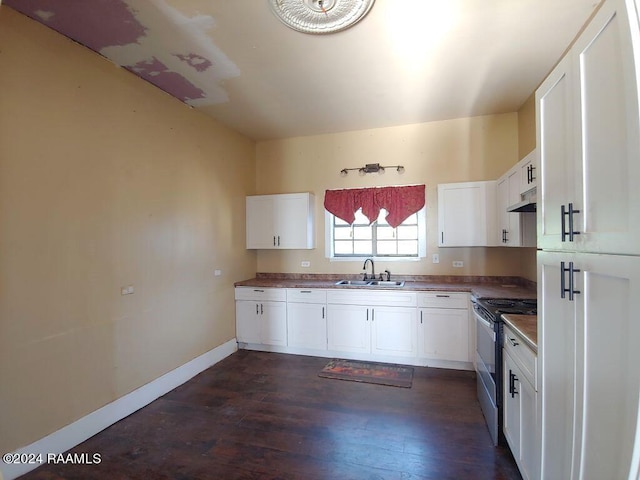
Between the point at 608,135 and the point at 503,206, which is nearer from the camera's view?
the point at 608,135

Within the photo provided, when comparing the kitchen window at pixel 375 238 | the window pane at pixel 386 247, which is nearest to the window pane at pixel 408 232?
the kitchen window at pixel 375 238

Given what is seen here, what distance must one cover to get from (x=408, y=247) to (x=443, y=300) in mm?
950

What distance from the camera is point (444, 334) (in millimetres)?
3436

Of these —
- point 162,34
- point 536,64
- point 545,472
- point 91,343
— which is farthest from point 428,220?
point 91,343

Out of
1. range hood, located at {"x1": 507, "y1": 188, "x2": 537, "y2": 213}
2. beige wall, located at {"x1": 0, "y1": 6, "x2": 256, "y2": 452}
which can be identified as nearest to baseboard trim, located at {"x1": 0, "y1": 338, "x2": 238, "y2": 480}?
beige wall, located at {"x1": 0, "y1": 6, "x2": 256, "y2": 452}

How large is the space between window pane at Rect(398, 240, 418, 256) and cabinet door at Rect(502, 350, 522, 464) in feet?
7.25

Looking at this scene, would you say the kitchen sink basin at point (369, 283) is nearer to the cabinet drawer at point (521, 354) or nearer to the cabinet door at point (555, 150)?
the cabinet drawer at point (521, 354)

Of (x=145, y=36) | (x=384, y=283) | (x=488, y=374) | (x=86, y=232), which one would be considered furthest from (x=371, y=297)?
(x=145, y=36)

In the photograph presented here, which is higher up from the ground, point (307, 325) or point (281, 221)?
point (281, 221)

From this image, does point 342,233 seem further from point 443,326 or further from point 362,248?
point 443,326

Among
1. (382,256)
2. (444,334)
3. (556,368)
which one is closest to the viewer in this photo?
(556,368)

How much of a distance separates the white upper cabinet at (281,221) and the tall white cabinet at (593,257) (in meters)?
3.11

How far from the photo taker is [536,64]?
103 inches

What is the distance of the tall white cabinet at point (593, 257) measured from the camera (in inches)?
31.9
